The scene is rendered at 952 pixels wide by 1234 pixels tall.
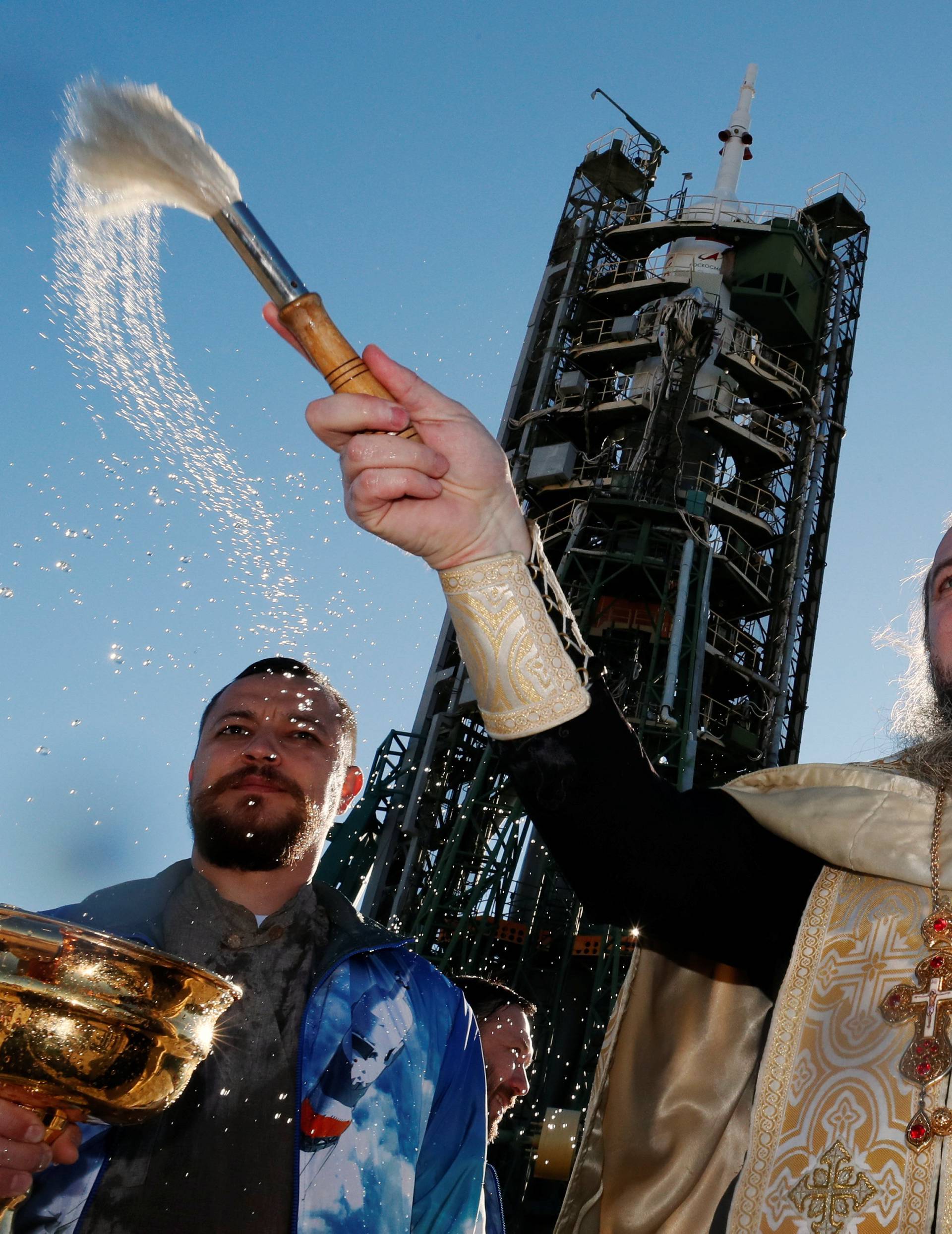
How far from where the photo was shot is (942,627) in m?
2.50

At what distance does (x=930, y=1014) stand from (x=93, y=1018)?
1347 millimetres

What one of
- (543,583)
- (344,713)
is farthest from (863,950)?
(344,713)

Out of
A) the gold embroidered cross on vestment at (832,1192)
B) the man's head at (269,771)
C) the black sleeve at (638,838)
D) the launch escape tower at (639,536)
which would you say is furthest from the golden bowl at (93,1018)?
the launch escape tower at (639,536)

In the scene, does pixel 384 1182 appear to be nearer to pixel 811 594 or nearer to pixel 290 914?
pixel 290 914

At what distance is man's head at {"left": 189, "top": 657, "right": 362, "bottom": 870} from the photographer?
11.4 feet

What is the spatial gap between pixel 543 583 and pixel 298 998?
161 centimetres

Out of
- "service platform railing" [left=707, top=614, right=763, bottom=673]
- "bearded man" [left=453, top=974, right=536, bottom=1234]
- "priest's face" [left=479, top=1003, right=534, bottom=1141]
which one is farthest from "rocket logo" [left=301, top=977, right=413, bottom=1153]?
"service platform railing" [left=707, top=614, right=763, bottom=673]

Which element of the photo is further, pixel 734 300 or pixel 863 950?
pixel 734 300

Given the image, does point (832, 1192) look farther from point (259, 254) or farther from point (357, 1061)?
point (259, 254)

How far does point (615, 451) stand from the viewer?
31594mm

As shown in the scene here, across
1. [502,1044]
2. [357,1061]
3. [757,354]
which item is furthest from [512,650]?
[757,354]

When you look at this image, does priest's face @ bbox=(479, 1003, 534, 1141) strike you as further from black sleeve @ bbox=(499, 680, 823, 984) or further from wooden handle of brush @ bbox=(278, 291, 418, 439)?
wooden handle of brush @ bbox=(278, 291, 418, 439)

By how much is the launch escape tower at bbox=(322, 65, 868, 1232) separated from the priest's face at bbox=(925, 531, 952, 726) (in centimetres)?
1947

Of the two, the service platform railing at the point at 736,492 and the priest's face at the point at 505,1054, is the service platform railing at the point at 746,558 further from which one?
the priest's face at the point at 505,1054
